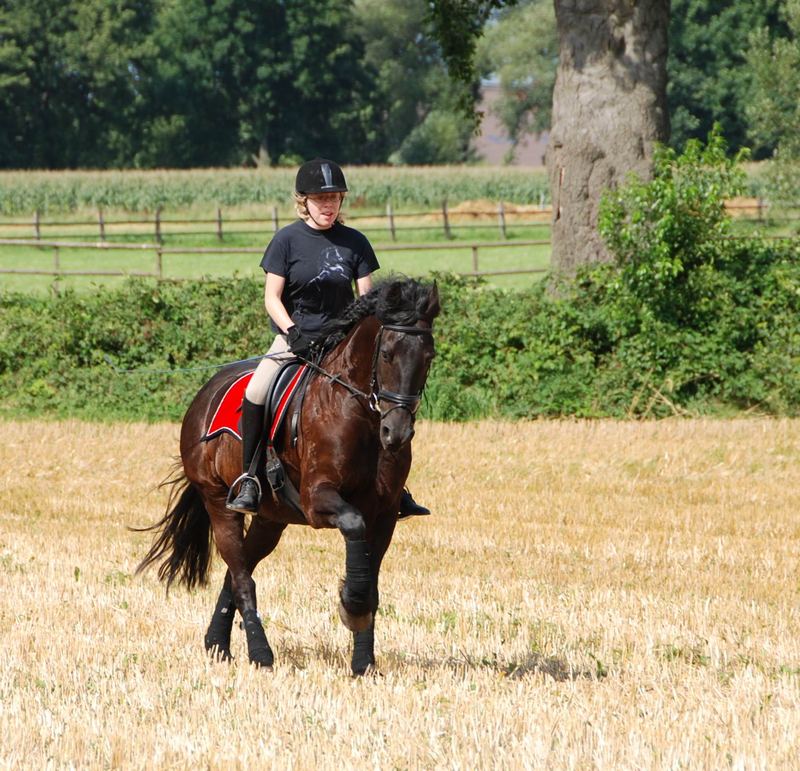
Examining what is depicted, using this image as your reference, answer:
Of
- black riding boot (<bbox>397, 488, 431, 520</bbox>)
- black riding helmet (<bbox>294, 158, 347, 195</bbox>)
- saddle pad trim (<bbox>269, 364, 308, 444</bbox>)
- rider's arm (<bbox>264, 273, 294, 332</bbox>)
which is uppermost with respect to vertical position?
black riding helmet (<bbox>294, 158, 347, 195</bbox>)

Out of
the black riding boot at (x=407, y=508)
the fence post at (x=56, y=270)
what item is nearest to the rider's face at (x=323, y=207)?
the black riding boot at (x=407, y=508)

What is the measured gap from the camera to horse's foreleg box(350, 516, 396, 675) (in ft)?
22.3

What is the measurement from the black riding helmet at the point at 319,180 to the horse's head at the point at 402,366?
861 mm

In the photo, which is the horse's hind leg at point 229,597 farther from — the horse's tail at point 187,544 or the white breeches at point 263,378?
the white breeches at point 263,378

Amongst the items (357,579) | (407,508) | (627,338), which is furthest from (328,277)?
(627,338)

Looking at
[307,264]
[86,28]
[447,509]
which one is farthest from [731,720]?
[86,28]

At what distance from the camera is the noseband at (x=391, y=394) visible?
606 cm

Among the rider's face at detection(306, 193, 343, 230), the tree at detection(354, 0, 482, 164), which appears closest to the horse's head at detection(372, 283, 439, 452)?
the rider's face at detection(306, 193, 343, 230)

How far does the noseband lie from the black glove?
0.56 metres

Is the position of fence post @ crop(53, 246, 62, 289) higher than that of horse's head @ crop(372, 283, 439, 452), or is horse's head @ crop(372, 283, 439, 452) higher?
horse's head @ crop(372, 283, 439, 452)

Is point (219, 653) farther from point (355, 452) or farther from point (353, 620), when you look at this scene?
point (355, 452)

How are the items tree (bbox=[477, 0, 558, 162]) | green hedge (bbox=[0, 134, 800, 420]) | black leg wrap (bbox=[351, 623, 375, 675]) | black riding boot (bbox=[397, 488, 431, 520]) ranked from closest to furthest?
1. black leg wrap (bbox=[351, 623, 375, 675])
2. black riding boot (bbox=[397, 488, 431, 520])
3. green hedge (bbox=[0, 134, 800, 420])
4. tree (bbox=[477, 0, 558, 162])

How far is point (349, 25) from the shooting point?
95.8 meters

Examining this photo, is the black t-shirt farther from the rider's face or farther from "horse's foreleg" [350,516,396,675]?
"horse's foreleg" [350,516,396,675]
